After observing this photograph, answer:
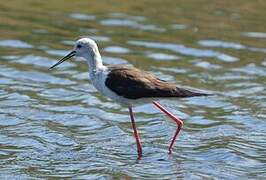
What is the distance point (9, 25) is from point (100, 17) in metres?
2.11

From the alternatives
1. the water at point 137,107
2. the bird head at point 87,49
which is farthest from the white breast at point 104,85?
the water at point 137,107

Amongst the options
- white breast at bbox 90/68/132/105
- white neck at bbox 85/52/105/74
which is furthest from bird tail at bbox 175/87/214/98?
white neck at bbox 85/52/105/74

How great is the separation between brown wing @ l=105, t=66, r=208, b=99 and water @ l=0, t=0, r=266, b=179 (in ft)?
2.68

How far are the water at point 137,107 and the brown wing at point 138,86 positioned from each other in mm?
816

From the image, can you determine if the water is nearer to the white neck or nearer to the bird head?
the white neck

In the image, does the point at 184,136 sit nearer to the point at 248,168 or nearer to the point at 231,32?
the point at 248,168

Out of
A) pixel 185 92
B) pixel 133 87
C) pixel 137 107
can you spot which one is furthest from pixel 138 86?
pixel 137 107

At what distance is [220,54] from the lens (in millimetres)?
16344

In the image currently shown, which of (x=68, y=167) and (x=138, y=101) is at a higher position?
(x=138, y=101)

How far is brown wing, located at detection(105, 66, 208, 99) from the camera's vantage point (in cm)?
1102

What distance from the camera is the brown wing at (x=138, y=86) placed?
11.0 m

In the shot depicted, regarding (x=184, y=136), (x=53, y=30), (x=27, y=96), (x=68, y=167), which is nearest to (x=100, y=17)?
(x=53, y=30)

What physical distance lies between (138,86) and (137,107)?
2481mm

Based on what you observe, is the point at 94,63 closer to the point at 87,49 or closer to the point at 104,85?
the point at 87,49
